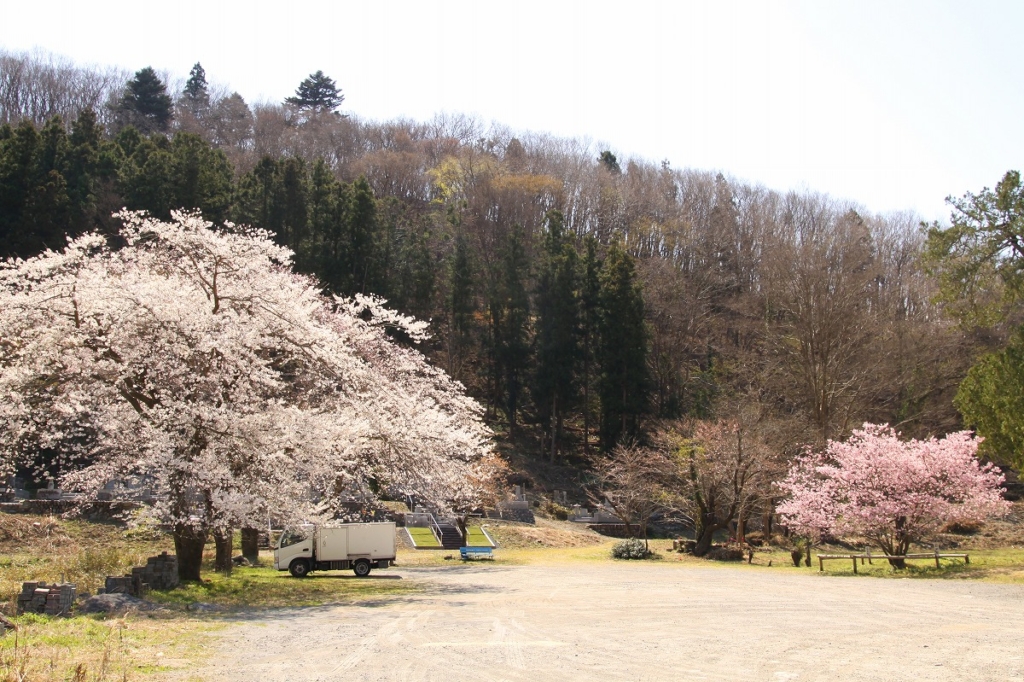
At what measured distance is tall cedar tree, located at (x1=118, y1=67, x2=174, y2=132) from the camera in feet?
218

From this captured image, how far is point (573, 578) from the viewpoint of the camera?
68.3ft

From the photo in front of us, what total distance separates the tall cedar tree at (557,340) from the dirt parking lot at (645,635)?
2690 centimetres

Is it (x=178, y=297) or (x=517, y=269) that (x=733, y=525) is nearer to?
(x=517, y=269)

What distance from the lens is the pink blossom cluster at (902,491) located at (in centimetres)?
2362

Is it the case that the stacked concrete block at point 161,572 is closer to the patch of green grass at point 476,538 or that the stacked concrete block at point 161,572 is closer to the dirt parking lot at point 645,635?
the dirt parking lot at point 645,635

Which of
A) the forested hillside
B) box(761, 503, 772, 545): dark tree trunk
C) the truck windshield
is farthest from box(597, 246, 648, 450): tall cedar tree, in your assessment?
the truck windshield

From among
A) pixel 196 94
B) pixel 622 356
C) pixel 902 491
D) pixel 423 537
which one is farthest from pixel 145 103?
pixel 902 491

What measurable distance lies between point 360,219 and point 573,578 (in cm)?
2765

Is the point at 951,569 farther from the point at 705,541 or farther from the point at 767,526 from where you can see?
the point at 767,526

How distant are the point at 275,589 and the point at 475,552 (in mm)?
11234

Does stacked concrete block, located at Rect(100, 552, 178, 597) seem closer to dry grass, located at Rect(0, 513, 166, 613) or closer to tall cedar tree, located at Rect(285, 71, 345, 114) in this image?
dry grass, located at Rect(0, 513, 166, 613)

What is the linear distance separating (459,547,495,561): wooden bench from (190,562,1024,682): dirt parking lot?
8907mm

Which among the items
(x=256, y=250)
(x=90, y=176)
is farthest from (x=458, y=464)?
(x=90, y=176)

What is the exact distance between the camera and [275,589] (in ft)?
57.4
